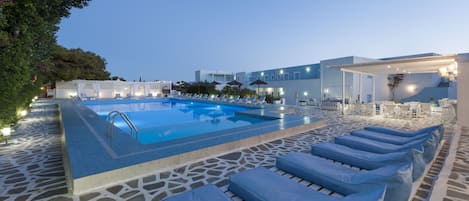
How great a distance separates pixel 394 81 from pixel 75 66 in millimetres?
32454

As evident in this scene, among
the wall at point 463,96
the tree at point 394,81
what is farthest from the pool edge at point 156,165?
the tree at point 394,81

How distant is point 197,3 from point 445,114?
2802 cm

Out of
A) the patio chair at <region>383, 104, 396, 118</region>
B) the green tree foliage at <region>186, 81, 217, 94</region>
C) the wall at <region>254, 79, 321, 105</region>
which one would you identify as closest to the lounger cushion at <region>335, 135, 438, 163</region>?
the patio chair at <region>383, 104, 396, 118</region>

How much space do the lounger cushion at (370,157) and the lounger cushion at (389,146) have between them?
31 cm

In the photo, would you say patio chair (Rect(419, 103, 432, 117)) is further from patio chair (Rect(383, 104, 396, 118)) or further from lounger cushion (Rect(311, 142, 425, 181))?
lounger cushion (Rect(311, 142, 425, 181))

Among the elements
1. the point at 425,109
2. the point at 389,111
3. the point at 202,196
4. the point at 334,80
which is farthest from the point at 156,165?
the point at 334,80

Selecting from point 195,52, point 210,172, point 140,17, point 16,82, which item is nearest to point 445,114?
point 210,172

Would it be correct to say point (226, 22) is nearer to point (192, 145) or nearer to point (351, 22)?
point (351, 22)

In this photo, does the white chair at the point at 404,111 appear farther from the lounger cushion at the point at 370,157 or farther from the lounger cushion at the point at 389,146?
the lounger cushion at the point at 370,157

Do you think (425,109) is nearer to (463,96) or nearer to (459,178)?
(463,96)

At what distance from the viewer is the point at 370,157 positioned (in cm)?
312

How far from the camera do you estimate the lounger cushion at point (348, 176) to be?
70.1 inches

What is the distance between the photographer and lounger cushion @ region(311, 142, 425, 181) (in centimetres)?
243

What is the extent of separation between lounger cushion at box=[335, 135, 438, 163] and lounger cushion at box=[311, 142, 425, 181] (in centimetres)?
31
